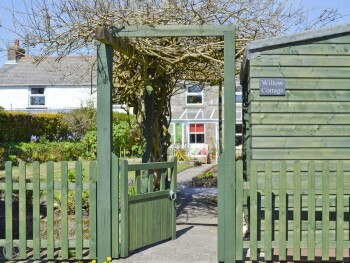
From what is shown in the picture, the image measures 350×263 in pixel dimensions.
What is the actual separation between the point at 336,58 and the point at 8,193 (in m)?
4.43

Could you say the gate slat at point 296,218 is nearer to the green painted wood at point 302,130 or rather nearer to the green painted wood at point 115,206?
the green painted wood at point 302,130

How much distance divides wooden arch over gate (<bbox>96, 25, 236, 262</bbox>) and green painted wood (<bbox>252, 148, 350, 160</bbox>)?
656 millimetres

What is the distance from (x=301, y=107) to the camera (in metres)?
6.38

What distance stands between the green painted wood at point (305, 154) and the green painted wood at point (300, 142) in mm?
52

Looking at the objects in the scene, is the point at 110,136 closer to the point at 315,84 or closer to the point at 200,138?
the point at 315,84

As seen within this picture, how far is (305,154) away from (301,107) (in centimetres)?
61

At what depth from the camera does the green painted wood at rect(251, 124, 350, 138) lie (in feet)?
20.9

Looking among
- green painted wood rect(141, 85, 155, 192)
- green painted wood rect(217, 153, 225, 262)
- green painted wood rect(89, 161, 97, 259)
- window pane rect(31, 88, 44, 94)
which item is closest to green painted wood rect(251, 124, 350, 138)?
green painted wood rect(217, 153, 225, 262)

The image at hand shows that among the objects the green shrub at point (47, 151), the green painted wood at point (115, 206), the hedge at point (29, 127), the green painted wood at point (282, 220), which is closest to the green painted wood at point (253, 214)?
the green painted wood at point (282, 220)

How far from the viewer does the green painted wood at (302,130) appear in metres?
6.36

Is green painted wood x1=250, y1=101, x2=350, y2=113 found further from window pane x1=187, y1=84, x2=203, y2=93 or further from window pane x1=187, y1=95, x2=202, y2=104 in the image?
window pane x1=187, y1=95, x2=202, y2=104

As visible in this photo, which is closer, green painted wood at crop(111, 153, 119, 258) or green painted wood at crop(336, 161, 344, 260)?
green painted wood at crop(336, 161, 344, 260)

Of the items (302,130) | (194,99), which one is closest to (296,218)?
(302,130)

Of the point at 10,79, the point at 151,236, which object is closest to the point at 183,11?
the point at 151,236
